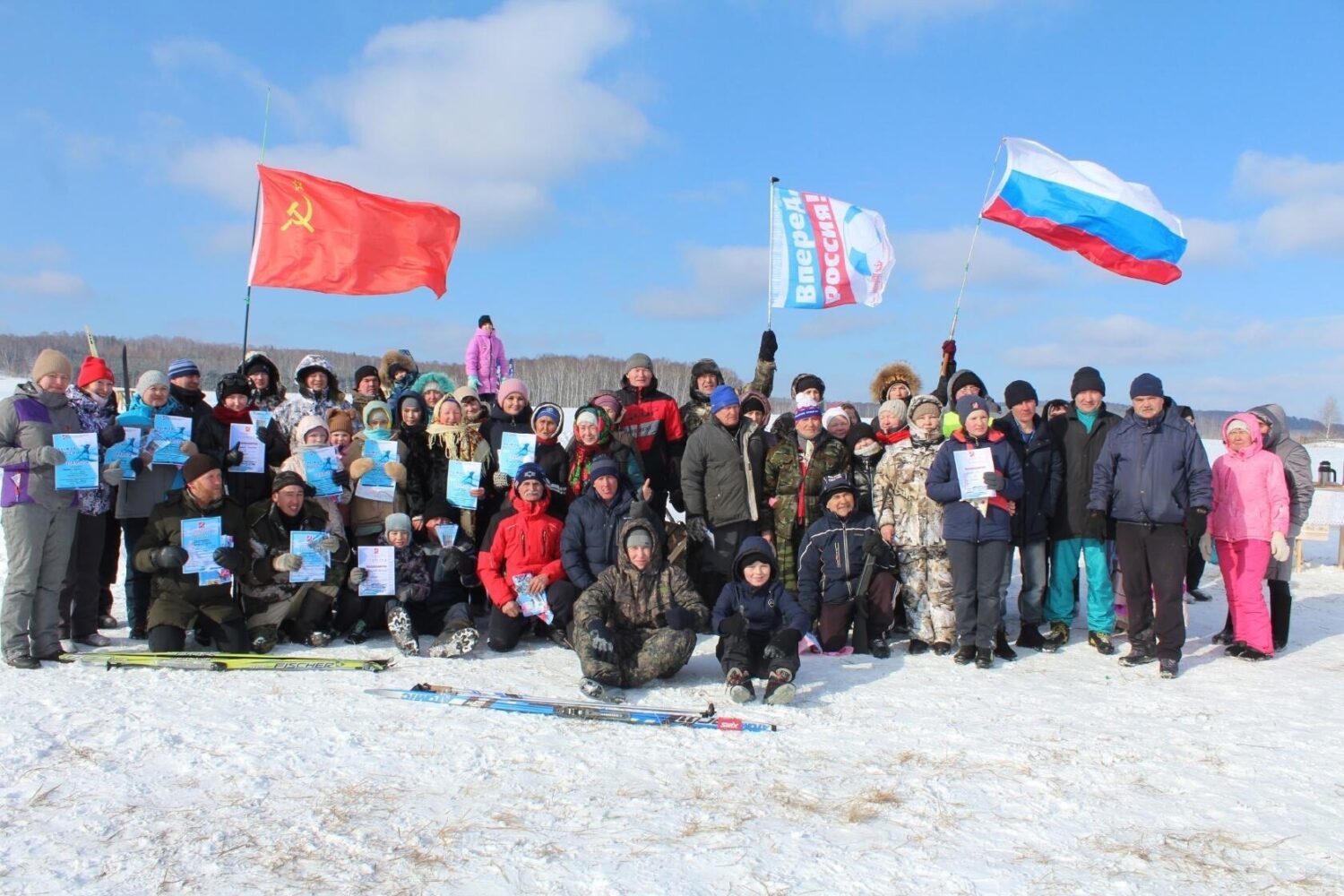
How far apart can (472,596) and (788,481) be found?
3.02m

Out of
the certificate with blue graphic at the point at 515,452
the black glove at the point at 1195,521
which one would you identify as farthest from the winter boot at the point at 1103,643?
the certificate with blue graphic at the point at 515,452

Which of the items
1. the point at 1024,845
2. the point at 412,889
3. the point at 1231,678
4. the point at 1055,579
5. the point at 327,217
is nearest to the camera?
the point at 412,889

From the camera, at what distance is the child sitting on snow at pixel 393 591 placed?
712 centimetres

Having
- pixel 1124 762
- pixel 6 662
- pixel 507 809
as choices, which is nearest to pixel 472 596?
pixel 6 662

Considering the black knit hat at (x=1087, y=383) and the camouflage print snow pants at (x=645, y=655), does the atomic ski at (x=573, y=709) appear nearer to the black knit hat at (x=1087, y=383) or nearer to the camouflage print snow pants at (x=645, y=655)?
the camouflage print snow pants at (x=645, y=655)

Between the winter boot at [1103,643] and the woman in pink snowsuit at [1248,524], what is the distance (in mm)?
949

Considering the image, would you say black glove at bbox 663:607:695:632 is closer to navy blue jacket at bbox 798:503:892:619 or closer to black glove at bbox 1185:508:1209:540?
navy blue jacket at bbox 798:503:892:619

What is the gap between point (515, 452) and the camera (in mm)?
7695

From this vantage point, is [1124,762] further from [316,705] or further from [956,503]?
[316,705]

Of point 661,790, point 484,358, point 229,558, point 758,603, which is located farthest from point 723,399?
point 484,358

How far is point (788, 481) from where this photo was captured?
787 cm

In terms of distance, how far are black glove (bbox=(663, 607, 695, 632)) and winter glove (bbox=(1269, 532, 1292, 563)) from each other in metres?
4.72

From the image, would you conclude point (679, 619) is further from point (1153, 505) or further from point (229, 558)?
point (1153, 505)

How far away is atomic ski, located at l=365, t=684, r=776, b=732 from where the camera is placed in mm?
5168
